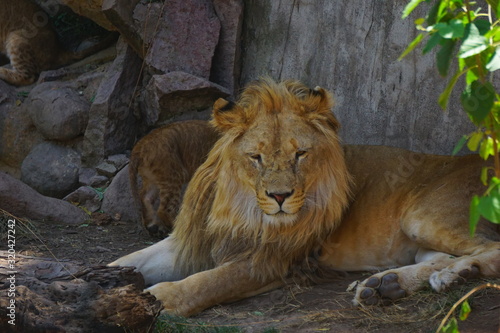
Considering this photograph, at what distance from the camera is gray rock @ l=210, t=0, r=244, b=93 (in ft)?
22.4

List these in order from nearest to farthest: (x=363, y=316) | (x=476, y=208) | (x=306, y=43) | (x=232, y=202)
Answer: (x=476, y=208) < (x=363, y=316) < (x=232, y=202) < (x=306, y=43)

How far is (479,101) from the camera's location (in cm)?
256

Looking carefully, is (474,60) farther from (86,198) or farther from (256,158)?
(86,198)

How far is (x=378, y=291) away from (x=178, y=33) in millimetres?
3650

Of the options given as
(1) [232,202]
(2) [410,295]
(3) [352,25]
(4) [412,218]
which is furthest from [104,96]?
(2) [410,295]

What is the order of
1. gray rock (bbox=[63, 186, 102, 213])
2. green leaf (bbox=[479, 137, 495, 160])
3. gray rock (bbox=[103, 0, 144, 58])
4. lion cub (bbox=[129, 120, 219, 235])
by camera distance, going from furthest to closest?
1. gray rock (bbox=[63, 186, 102, 213])
2. gray rock (bbox=[103, 0, 144, 58])
3. lion cub (bbox=[129, 120, 219, 235])
4. green leaf (bbox=[479, 137, 495, 160])

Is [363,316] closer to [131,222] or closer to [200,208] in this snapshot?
[200,208]

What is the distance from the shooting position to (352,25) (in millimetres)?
6168

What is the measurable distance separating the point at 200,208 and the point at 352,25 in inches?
87.4

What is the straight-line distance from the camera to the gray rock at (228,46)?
683 centimetres

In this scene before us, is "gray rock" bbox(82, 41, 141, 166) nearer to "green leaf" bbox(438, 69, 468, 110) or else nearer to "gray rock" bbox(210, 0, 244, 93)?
"gray rock" bbox(210, 0, 244, 93)

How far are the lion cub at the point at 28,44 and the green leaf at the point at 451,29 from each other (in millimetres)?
6303

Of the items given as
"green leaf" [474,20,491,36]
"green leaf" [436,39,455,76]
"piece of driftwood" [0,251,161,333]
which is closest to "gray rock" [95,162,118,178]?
"piece of driftwood" [0,251,161,333]

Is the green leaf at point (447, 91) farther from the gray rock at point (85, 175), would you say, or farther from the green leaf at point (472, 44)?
the gray rock at point (85, 175)
